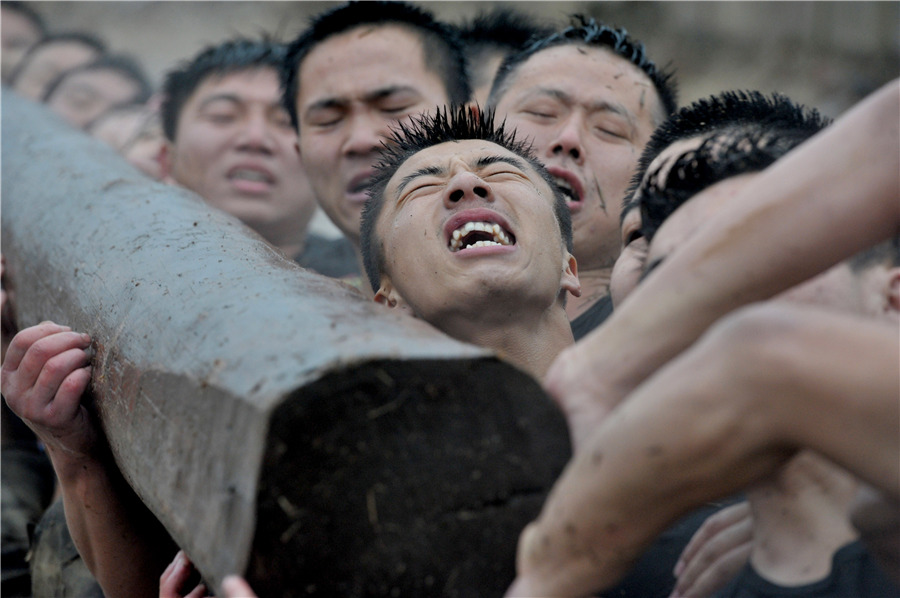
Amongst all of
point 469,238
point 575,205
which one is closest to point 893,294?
point 469,238

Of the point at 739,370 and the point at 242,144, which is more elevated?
the point at 739,370

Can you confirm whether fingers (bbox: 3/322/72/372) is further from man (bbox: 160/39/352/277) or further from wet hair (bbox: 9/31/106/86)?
wet hair (bbox: 9/31/106/86)

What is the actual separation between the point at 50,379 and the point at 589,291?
152cm

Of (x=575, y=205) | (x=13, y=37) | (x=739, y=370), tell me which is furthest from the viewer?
(x=13, y=37)

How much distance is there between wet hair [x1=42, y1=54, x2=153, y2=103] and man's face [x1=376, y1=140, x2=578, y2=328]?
4244 millimetres

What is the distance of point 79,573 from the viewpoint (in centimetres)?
265

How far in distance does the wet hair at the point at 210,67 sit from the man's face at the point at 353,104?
74 cm

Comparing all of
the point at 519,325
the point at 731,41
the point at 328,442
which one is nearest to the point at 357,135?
the point at 519,325

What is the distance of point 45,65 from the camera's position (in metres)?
6.28

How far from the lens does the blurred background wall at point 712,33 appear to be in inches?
333

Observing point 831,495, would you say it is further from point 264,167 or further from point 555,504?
point 264,167

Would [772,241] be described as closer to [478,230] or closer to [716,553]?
[716,553]

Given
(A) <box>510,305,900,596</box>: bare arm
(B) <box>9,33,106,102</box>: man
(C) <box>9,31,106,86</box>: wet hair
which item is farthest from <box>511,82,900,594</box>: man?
(C) <box>9,31,106,86</box>: wet hair

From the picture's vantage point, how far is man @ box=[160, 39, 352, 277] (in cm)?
396
